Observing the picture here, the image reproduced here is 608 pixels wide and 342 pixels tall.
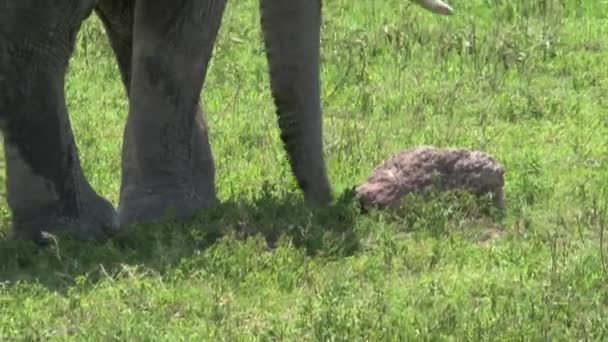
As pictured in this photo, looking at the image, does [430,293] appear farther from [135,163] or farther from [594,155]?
[594,155]

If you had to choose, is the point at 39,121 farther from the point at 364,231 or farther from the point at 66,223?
the point at 364,231

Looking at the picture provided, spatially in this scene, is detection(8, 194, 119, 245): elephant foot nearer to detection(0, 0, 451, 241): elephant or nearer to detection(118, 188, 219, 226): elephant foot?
detection(0, 0, 451, 241): elephant

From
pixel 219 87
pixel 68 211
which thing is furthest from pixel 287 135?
pixel 219 87

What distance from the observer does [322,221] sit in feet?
25.7

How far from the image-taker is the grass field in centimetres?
653

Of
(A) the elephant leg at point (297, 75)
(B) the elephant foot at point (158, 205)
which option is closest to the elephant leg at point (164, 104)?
(B) the elephant foot at point (158, 205)

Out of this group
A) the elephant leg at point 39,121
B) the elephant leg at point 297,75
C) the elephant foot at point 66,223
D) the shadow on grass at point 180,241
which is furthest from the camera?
the elephant leg at point 297,75

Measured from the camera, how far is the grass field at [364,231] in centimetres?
653

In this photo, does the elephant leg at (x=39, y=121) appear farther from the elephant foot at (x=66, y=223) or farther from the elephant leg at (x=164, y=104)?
the elephant leg at (x=164, y=104)

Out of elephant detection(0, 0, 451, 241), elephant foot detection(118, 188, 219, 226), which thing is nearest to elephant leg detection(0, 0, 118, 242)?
elephant detection(0, 0, 451, 241)

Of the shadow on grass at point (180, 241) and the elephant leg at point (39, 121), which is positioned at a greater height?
the elephant leg at point (39, 121)

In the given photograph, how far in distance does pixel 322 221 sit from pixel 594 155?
206cm

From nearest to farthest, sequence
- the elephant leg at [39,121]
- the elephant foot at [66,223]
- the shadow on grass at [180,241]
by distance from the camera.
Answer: the shadow on grass at [180,241]
the elephant leg at [39,121]
the elephant foot at [66,223]

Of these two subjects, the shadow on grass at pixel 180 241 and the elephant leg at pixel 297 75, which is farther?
the elephant leg at pixel 297 75
